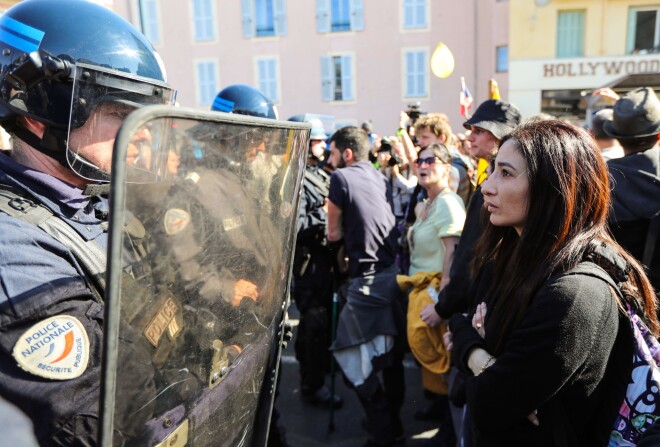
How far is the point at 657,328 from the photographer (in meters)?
1.46

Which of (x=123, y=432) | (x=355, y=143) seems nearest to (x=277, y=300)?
(x=123, y=432)

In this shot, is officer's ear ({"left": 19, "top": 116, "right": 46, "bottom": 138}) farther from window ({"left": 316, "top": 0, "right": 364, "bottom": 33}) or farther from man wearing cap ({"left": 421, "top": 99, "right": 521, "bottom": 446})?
window ({"left": 316, "top": 0, "right": 364, "bottom": 33})

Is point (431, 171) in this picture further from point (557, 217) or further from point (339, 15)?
Result: point (339, 15)

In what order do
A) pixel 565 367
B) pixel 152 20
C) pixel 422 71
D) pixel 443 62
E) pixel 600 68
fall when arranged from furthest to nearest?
pixel 152 20
pixel 422 71
pixel 600 68
pixel 443 62
pixel 565 367

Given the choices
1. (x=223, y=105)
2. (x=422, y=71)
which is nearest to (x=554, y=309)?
(x=223, y=105)

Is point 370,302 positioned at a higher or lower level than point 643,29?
lower

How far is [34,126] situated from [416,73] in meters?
21.6

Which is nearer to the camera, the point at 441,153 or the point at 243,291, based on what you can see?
the point at 243,291

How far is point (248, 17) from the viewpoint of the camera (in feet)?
71.3

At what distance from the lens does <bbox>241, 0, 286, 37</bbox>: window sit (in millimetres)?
21547

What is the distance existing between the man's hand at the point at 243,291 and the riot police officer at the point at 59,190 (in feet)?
0.92

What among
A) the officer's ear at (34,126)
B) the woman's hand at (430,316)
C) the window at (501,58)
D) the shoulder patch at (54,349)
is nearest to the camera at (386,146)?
the woman's hand at (430,316)

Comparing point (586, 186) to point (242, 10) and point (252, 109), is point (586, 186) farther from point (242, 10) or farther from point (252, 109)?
point (242, 10)

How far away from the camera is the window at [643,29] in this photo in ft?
60.0
